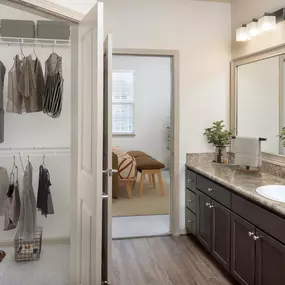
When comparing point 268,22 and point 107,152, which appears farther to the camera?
point 268,22

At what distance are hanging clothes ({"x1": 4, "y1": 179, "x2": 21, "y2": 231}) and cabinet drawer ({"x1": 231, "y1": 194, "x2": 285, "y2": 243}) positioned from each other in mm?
1935

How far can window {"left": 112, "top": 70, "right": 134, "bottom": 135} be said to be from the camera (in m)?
7.14

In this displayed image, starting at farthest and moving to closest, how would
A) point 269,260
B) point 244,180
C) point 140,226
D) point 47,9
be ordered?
point 140,226
point 244,180
point 269,260
point 47,9

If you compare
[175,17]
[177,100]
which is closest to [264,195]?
[177,100]

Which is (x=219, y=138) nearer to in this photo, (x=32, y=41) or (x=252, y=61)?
(x=252, y=61)

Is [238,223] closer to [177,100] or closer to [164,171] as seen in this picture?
[177,100]

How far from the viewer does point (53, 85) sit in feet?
9.93

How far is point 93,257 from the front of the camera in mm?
1987

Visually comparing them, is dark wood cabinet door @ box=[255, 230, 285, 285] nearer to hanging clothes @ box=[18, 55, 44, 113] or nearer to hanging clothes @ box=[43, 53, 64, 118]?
hanging clothes @ box=[43, 53, 64, 118]

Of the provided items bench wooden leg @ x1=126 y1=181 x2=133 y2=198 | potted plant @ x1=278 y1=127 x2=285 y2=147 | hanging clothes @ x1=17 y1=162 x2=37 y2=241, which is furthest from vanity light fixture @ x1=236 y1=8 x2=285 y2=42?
bench wooden leg @ x1=126 y1=181 x2=133 y2=198

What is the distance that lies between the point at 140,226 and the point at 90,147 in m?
2.33

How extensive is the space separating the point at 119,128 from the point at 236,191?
15.9ft

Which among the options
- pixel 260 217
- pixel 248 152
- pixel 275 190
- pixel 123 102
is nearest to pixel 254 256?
pixel 260 217

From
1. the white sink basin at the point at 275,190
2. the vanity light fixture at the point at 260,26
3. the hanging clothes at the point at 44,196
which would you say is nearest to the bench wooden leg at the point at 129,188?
the hanging clothes at the point at 44,196
